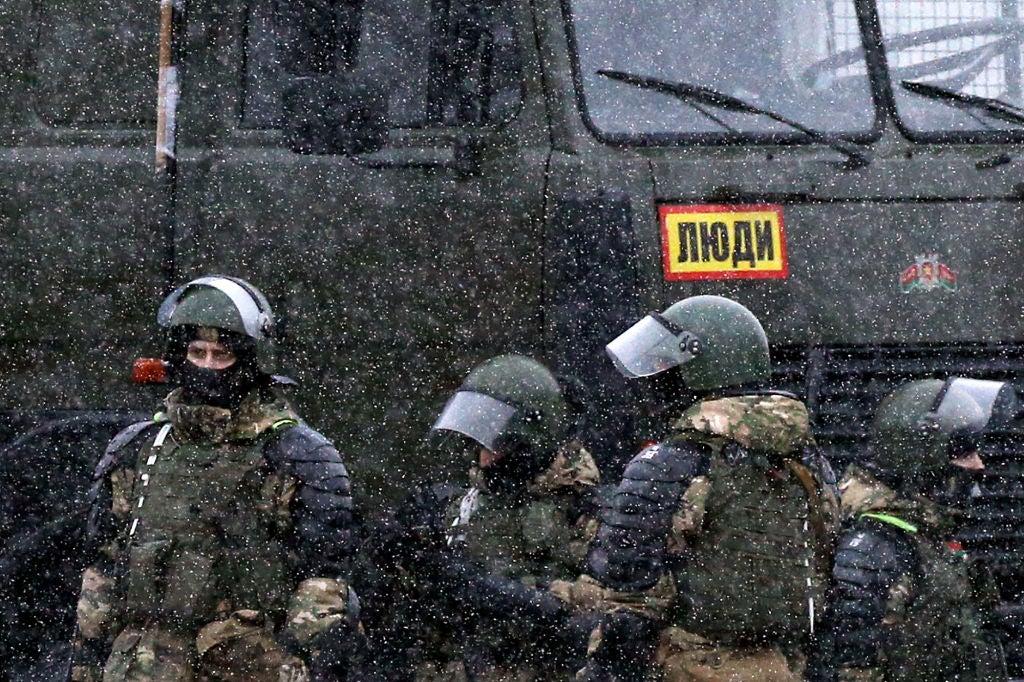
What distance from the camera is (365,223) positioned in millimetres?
6215

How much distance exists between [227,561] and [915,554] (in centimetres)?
193

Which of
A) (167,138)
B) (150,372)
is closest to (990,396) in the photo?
(150,372)

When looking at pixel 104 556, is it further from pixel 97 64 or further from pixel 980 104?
pixel 980 104

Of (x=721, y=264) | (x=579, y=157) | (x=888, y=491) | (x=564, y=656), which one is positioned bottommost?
(x=564, y=656)

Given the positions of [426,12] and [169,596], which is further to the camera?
[426,12]

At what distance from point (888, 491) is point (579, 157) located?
1691mm

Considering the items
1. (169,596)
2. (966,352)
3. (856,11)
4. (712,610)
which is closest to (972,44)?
(856,11)

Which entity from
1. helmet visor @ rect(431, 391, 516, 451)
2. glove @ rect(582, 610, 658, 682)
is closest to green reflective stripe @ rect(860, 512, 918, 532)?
glove @ rect(582, 610, 658, 682)

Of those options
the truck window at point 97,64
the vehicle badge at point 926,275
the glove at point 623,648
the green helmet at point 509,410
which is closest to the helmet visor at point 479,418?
the green helmet at point 509,410

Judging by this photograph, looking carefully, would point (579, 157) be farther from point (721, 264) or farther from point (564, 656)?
point (564, 656)

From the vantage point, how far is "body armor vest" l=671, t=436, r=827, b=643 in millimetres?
4785

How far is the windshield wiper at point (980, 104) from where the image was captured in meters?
6.39

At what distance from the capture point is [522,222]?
617cm

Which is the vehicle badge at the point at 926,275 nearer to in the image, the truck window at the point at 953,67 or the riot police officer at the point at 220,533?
the truck window at the point at 953,67
